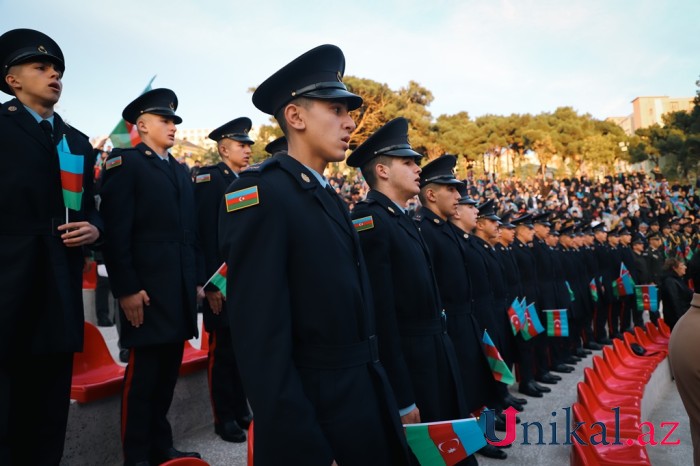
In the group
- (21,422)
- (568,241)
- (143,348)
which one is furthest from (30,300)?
(568,241)

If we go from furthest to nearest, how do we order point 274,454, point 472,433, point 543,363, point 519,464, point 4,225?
point 543,363 → point 519,464 → point 4,225 → point 472,433 → point 274,454

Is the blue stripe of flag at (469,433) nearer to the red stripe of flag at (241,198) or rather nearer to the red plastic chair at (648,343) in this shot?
the red stripe of flag at (241,198)

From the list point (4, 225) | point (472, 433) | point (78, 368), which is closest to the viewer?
point (472, 433)

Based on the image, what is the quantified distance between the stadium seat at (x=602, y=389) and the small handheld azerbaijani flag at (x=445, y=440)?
9.63 feet

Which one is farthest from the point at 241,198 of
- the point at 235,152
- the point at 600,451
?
the point at 600,451

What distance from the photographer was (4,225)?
229 centimetres

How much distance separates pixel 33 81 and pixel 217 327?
2.03 meters

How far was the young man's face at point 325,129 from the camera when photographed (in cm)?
199

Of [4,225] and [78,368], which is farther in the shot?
[78,368]

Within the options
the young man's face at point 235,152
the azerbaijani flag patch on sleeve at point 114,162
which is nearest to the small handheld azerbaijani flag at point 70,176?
the azerbaijani flag patch on sleeve at point 114,162

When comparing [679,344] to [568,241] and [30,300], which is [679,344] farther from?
[568,241]

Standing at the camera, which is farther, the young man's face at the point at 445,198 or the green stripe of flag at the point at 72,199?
the young man's face at the point at 445,198

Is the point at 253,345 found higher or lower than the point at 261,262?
lower

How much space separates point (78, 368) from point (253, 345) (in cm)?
263
